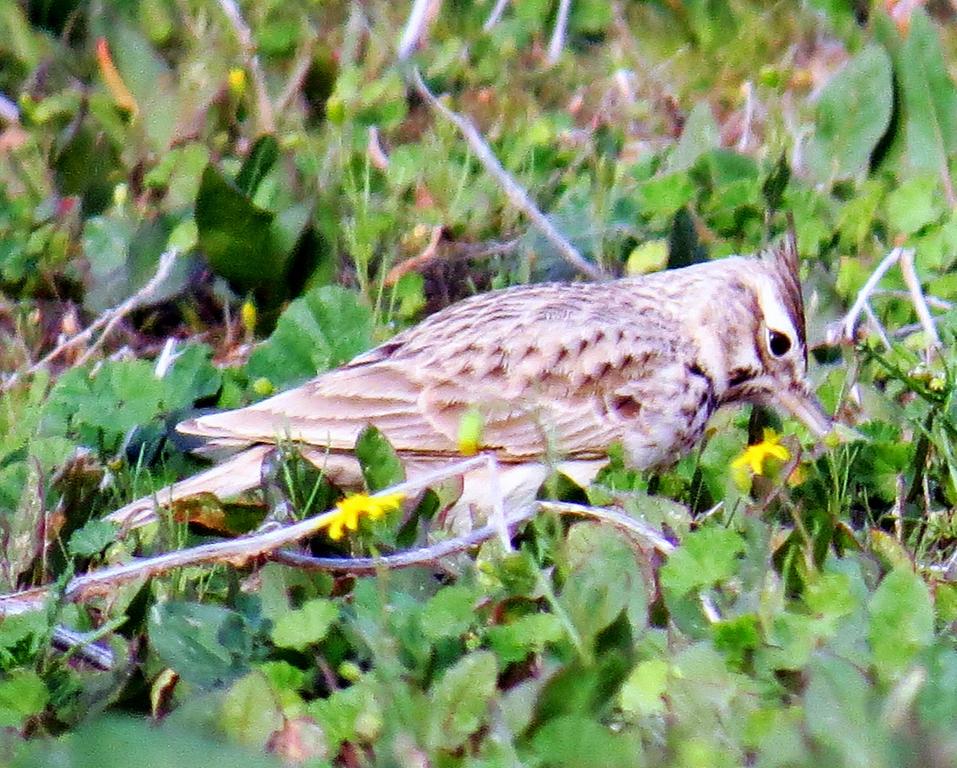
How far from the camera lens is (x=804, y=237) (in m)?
5.91

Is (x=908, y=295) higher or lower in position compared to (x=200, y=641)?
lower

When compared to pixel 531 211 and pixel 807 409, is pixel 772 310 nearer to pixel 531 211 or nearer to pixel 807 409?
pixel 807 409

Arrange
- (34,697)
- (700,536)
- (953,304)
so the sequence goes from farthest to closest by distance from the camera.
→ (953,304) → (700,536) → (34,697)

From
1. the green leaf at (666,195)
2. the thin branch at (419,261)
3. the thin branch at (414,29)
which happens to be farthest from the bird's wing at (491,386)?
the thin branch at (414,29)

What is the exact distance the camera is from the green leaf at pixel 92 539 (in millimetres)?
4035

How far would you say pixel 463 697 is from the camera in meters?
3.23

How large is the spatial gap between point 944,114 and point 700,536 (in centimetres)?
319

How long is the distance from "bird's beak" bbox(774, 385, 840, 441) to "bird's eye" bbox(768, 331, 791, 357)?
15 centimetres

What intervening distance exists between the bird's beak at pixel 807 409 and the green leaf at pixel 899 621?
4.25 ft

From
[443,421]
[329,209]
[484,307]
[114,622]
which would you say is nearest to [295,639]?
[114,622]

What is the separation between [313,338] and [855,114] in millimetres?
2228

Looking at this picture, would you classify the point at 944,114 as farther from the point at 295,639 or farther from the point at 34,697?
the point at 34,697

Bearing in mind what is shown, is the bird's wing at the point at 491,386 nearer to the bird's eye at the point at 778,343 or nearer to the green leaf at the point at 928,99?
the bird's eye at the point at 778,343

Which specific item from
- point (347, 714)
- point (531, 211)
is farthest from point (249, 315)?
point (347, 714)
